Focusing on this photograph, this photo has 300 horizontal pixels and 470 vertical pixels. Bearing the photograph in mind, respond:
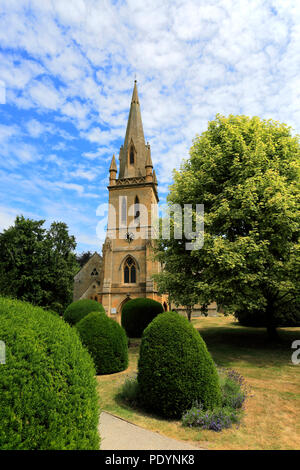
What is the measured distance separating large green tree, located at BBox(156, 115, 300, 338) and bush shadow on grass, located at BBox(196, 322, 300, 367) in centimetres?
120

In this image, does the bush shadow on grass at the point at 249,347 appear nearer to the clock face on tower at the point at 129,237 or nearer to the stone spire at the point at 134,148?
the clock face on tower at the point at 129,237

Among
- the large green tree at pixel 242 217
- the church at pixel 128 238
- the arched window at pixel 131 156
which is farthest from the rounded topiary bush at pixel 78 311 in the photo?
the arched window at pixel 131 156

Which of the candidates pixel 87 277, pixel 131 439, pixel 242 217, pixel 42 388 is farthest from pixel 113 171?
pixel 42 388

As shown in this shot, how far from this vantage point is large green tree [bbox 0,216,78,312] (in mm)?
30031

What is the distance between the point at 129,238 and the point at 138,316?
12.1m

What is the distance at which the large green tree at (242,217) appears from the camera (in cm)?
1073

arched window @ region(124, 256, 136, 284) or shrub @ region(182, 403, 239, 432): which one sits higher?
arched window @ region(124, 256, 136, 284)

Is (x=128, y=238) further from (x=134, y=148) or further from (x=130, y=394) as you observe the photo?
(x=130, y=394)

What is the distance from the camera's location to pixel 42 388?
9.30ft

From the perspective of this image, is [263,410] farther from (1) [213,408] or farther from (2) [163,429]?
(2) [163,429]

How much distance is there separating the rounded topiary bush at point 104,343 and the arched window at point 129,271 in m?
18.5

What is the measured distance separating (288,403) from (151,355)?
374 centimetres

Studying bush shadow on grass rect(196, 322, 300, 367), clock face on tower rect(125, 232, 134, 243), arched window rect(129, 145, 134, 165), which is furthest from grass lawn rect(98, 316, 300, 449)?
arched window rect(129, 145, 134, 165)

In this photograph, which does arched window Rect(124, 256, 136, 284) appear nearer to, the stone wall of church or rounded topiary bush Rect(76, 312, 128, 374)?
the stone wall of church
